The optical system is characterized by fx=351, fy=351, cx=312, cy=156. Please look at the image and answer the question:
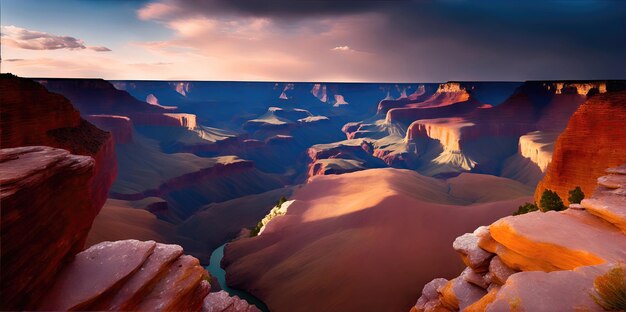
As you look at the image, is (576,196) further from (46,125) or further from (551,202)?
(46,125)

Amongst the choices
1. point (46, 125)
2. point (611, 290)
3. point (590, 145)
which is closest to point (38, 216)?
point (611, 290)

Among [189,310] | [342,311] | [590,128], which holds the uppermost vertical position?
[590,128]

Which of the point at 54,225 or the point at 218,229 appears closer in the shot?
the point at 54,225

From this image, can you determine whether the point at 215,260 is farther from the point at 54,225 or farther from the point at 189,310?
the point at 54,225

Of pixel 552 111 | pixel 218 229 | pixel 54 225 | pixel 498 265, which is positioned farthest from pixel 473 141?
pixel 54 225

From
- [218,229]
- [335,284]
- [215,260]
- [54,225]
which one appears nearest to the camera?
[54,225]

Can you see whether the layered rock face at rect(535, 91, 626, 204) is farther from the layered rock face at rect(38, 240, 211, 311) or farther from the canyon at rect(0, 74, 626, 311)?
the layered rock face at rect(38, 240, 211, 311)

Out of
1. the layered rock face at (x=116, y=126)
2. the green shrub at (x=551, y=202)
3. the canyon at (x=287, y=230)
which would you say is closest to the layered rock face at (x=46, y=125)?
the canyon at (x=287, y=230)
